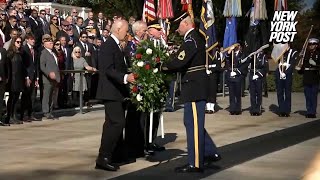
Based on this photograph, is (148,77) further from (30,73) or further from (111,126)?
(30,73)

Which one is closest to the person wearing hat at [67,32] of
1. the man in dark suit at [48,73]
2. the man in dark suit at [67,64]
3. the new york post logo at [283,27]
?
the man in dark suit at [67,64]

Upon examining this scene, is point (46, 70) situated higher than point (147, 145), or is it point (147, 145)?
point (46, 70)

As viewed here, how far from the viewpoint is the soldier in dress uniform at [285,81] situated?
1955 cm

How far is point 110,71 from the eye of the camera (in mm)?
9914

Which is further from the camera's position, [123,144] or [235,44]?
[235,44]

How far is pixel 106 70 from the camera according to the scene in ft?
32.6

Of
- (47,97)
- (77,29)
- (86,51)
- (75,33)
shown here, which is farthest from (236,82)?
(47,97)

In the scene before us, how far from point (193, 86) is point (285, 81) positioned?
10126mm

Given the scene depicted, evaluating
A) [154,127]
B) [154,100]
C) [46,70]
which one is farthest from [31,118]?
[154,100]

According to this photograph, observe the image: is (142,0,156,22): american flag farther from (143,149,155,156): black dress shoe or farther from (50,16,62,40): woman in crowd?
(143,149,155,156): black dress shoe

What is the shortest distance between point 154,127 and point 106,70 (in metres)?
2.38

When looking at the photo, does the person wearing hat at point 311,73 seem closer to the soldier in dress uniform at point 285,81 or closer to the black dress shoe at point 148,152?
the soldier in dress uniform at point 285,81

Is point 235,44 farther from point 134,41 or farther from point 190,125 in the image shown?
point 190,125

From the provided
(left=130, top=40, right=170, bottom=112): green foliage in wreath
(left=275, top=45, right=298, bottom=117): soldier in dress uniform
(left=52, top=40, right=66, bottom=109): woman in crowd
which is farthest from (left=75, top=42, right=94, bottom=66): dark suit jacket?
(left=130, top=40, right=170, bottom=112): green foliage in wreath
